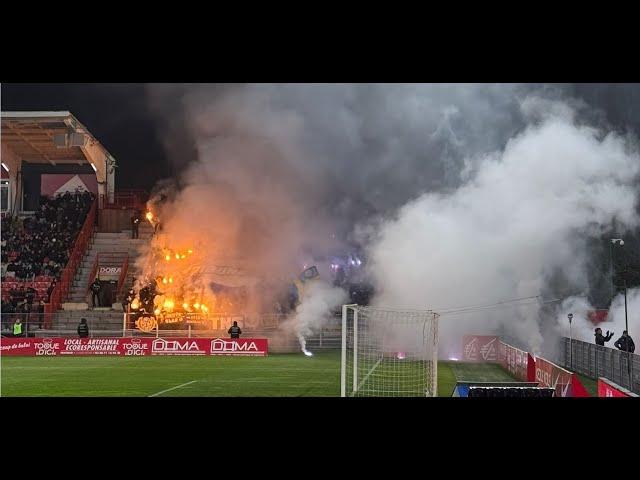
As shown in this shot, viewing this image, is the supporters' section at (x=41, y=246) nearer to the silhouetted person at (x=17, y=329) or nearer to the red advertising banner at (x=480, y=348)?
the silhouetted person at (x=17, y=329)

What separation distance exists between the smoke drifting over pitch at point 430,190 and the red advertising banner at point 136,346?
123 inches

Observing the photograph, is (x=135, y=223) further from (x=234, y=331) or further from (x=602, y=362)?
(x=602, y=362)

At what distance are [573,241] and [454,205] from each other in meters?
2.54

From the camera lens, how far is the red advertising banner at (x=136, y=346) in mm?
16250

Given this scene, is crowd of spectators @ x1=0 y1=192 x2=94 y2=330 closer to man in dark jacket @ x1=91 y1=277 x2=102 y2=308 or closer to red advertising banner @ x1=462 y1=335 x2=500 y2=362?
man in dark jacket @ x1=91 y1=277 x2=102 y2=308

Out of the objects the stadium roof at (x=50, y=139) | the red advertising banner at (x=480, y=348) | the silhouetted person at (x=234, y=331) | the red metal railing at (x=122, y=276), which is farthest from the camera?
the red metal railing at (x=122, y=276)

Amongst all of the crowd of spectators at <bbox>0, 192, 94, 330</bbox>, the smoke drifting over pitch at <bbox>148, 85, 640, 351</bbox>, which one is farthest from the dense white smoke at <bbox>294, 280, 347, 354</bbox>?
the crowd of spectators at <bbox>0, 192, 94, 330</bbox>

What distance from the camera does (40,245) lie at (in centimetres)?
2120

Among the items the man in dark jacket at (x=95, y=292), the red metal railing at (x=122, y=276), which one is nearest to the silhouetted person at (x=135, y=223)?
the red metal railing at (x=122, y=276)

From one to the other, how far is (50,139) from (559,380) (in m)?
15.5

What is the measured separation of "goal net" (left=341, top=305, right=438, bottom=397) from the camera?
10.7 metres
